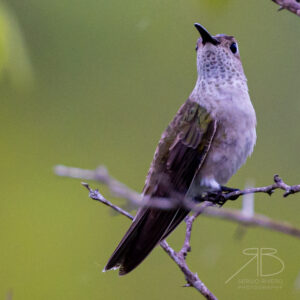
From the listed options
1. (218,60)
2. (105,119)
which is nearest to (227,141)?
(218,60)

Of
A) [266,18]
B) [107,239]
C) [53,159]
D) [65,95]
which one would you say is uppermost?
[266,18]

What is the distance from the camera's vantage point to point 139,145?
4.52 metres

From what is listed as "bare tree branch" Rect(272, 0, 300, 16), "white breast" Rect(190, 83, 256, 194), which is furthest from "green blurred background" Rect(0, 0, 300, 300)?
"bare tree branch" Rect(272, 0, 300, 16)

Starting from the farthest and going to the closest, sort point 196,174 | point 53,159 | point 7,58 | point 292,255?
point 53,159 → point 292,255 → point 196,174 → point 7,58

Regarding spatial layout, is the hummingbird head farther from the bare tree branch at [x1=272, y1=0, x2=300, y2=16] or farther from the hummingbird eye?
the bare tree branch at [x1=272, y1=0, x2=300, y2=16]

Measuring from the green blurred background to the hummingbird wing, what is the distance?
5.06ft

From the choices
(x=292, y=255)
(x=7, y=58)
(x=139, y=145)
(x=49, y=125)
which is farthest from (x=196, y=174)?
(x=49, y=125)

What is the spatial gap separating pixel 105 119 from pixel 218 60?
217 cm

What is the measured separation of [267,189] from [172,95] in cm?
296

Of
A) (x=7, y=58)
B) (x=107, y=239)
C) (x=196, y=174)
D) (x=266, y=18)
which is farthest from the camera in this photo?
(x=266, y=18)

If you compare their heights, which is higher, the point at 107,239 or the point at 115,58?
the point at 115,58

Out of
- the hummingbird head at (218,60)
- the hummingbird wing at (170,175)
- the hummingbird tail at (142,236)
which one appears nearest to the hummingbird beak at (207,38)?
the hummingbird head at (218,60)

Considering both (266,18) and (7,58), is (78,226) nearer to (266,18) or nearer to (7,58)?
(266,18)

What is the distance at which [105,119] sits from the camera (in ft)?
15.7
